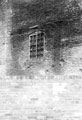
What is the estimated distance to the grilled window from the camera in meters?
15.7

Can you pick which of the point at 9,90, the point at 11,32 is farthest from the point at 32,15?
the point at 9,90

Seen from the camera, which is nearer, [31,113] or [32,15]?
[31,113]

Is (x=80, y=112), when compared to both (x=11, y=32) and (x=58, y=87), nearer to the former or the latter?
(x=58, y=87)

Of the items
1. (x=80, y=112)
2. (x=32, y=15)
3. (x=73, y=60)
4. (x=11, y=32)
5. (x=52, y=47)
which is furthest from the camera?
(x=11, y=32)

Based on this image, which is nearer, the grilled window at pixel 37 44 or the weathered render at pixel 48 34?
the weathered render at pixel 48 34

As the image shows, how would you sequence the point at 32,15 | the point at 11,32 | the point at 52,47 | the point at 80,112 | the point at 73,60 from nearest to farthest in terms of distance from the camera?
1. the point at 80,112
2. the point at 73,60
3. the point at 52,47
4. the point at 32,15
5. the point at 11,32

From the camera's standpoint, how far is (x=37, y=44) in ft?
53.0

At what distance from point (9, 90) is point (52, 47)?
1035 centimetres

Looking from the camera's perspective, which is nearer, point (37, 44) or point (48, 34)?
point (48, 34)

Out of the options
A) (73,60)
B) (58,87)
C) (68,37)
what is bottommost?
(73,60)

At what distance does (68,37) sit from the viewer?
14.2 m

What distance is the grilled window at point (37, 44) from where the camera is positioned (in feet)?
51.5

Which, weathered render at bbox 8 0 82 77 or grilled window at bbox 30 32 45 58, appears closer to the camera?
weathered render at bbox 8 0 82 77

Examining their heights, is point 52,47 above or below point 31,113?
below
